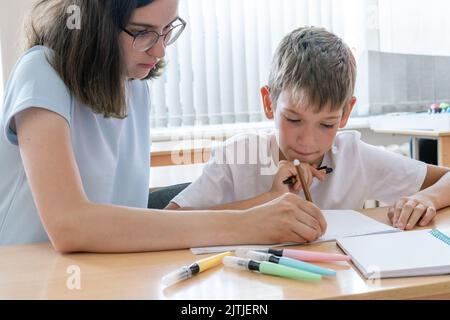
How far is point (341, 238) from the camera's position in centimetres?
81

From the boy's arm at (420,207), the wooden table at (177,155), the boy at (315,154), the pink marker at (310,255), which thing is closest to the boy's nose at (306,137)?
the boy at (315,154)

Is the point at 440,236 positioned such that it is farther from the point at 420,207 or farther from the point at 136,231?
the point at 136,231

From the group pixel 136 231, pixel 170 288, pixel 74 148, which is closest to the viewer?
pixel 170 288

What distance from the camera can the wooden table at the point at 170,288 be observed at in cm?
59

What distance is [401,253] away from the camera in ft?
2.34

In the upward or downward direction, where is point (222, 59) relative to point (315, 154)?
upward

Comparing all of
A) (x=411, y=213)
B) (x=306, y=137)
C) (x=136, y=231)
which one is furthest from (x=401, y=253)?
(x=306, y=137)

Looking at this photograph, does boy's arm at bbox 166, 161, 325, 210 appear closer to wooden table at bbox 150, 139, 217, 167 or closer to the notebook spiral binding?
the notebook spiral binding

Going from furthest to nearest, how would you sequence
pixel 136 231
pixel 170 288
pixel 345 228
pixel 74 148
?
pixel 74 148, pixel 345 228, pixel 136 231, pixel 170 288

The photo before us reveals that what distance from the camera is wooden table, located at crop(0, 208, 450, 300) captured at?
1.93 ft

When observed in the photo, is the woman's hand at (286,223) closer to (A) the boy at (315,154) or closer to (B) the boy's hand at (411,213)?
(B) the boy's hand at (411,213)

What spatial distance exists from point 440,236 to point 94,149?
0.68m
